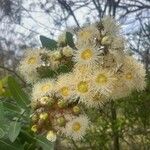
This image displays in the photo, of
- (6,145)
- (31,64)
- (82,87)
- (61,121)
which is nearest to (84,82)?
(82,87)

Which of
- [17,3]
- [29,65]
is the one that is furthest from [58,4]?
[29,65]

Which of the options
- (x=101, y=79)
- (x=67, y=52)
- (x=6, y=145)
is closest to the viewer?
(x=101, y=79)

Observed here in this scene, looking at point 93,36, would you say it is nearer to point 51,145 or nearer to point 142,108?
point 51,145

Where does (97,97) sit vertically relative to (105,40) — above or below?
below

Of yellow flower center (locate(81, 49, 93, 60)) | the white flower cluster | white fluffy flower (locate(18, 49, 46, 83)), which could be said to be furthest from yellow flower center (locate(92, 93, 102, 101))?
white fluffy flower (locate(18, 49, 46, 83))

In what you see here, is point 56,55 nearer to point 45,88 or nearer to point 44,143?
point 45,88
